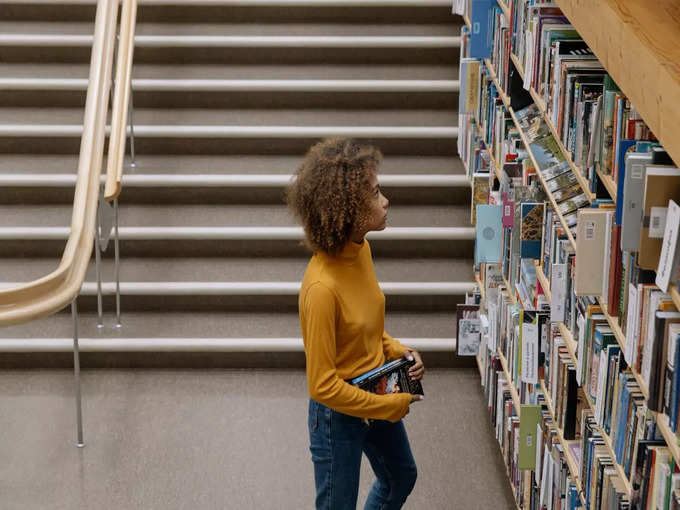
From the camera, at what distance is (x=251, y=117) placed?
5.78m

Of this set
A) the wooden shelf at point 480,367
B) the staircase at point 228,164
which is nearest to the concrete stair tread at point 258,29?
the staircase at point 228,164

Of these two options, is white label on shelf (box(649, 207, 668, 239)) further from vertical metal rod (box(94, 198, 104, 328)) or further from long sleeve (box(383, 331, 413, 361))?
vertical metal rod (box(94, 198, 104, 328))

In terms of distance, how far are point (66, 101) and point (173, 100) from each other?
1.92 ft

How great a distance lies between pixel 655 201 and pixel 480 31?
95.6 inches

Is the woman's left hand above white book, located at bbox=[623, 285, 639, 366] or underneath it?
underneath

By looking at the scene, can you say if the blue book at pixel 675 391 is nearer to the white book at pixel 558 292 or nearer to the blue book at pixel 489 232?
the white book at pixel 558 292

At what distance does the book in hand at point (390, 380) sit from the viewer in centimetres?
289

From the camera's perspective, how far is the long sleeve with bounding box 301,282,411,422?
8.93 feet

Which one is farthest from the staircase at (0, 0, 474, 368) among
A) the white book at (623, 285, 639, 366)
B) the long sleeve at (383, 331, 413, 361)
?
the white book at (623, 285, 639, 366)

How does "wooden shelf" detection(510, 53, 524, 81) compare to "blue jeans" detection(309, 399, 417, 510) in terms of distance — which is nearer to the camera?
"blue jeans" detection(309, 399, 417, 510)

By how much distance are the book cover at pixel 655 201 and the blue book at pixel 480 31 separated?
2356 mm

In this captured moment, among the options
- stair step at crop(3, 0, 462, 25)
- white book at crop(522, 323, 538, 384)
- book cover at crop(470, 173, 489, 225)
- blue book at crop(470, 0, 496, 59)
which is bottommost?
white book at crop(522, 323, 538, 384)

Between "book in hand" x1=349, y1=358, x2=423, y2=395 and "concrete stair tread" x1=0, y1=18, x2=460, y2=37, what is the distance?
3401 millimetres

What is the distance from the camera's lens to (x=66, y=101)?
5805 millimetres
